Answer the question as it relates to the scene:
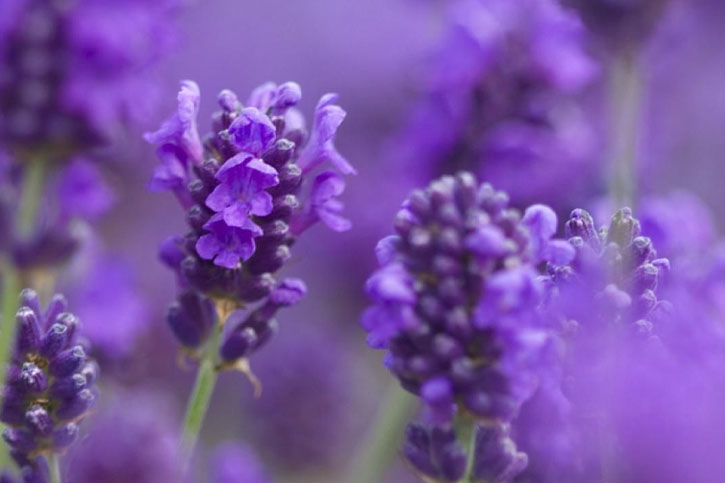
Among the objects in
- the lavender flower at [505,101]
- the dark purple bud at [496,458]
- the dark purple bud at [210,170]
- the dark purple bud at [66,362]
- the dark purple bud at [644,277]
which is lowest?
the dark purple bud at [66,362]

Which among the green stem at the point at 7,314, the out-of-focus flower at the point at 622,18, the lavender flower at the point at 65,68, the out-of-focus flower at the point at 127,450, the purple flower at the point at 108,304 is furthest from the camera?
the out-of-focus flower at the point at 622,18

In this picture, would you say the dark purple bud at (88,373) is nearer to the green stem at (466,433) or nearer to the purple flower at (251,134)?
the purple flower at (251,134)

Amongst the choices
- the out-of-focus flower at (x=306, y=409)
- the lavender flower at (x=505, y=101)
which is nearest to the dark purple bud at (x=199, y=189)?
the lavender flower at (x=505, y=101)

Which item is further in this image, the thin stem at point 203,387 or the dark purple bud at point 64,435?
the thin stem at point 203,387

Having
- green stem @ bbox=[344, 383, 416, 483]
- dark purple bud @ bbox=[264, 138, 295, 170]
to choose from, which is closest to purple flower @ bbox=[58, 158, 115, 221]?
green stem @ bbox=[344, 383, 416, 483]

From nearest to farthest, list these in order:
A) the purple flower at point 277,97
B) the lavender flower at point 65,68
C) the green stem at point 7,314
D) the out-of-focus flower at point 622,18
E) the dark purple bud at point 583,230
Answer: the dark purple bud at point 583,230, the purple flower at point 277,97, the green stem at point 7,314, the lavender flower at point 65,68, the out-of-focus flower at point 622,18

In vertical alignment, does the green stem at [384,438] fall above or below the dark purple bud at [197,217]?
above
